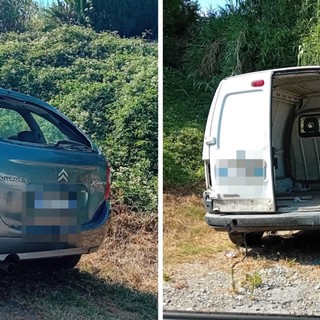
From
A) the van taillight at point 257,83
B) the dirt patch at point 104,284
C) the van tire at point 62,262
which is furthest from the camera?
the van taillight at point 257,83

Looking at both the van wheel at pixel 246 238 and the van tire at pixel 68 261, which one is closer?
the van tire at pixel 68 261

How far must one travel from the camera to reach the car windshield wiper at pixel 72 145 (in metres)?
4.75

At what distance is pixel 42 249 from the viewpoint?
4.52m

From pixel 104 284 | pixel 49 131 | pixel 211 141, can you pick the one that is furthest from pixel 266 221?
pixel 49 131

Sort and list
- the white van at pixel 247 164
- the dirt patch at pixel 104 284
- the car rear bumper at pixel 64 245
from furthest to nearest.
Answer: the white van at pixel 247 164 → the dirt patch at pixel 104 284 → the car rear bumper at pixel 64 245

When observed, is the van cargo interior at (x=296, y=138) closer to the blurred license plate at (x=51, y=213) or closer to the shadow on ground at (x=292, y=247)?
the shadow on ground at (x=292, y=247)

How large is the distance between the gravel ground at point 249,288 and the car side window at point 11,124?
1.67m

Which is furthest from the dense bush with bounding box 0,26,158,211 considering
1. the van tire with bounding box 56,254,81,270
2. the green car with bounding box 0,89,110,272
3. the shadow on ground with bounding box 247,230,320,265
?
the shadow on ground with bounding box 247,230,320,265

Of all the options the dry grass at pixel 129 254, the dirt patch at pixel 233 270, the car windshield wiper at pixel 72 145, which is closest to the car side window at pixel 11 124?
the car windshield wiper at pixel 72 145

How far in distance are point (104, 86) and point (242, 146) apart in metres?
1.18

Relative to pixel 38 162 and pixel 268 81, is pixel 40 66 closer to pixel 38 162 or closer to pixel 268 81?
pixel 38 162

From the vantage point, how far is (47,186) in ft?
14.8

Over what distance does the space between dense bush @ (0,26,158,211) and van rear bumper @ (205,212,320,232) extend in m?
0.59

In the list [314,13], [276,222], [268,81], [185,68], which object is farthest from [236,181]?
[314,13]
